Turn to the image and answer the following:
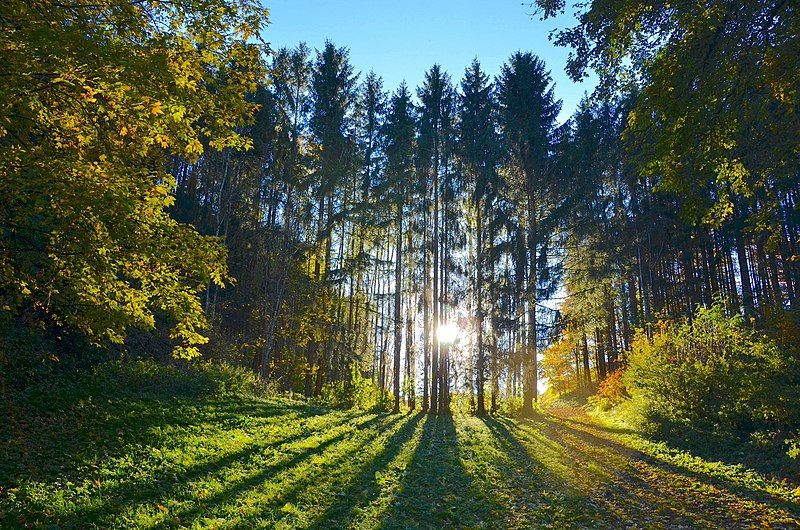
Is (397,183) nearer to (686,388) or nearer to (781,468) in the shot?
(686,388)

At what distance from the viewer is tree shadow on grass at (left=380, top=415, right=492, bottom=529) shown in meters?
6.49

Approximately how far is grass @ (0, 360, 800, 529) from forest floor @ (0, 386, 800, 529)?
0.03 metres

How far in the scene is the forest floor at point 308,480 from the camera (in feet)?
18.1

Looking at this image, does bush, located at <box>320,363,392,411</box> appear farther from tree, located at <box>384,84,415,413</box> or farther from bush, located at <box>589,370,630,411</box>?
bush, located at <box>589,370,630,411</box>

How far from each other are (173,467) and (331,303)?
15844 millimetres

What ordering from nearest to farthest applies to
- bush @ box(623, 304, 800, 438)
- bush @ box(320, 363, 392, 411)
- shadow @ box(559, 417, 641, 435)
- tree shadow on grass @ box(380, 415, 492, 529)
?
tree shadow on grass @ box(380, 415, 492, 529)
bush @ box(623, 304, 800, 438)
shadow @ box(559, 417, 641, 435)
bush @ box(320, 363, 392, 411)

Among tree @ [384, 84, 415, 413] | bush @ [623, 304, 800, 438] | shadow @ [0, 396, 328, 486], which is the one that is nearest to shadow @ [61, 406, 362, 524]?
shadow @ [0, 396, 328, 486]

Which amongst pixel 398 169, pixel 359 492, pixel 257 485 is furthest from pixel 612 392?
pixel 257 485

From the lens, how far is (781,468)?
8.66 meters

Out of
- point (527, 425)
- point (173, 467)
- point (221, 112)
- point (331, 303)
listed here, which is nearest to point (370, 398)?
point (331, 303)

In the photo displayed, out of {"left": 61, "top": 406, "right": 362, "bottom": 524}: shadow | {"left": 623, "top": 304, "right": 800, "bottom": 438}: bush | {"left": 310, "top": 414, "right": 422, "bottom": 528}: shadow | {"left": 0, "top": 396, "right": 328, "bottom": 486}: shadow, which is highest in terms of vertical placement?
{"left": 623, "top": 304, "right": 800, "bottom": 438}: bush

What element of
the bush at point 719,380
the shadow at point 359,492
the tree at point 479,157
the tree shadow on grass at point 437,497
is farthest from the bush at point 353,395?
the bush at point 719,380

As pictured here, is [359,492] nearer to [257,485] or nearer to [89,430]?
[257,485]

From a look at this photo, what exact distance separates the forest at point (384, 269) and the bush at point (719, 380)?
0.08 m
